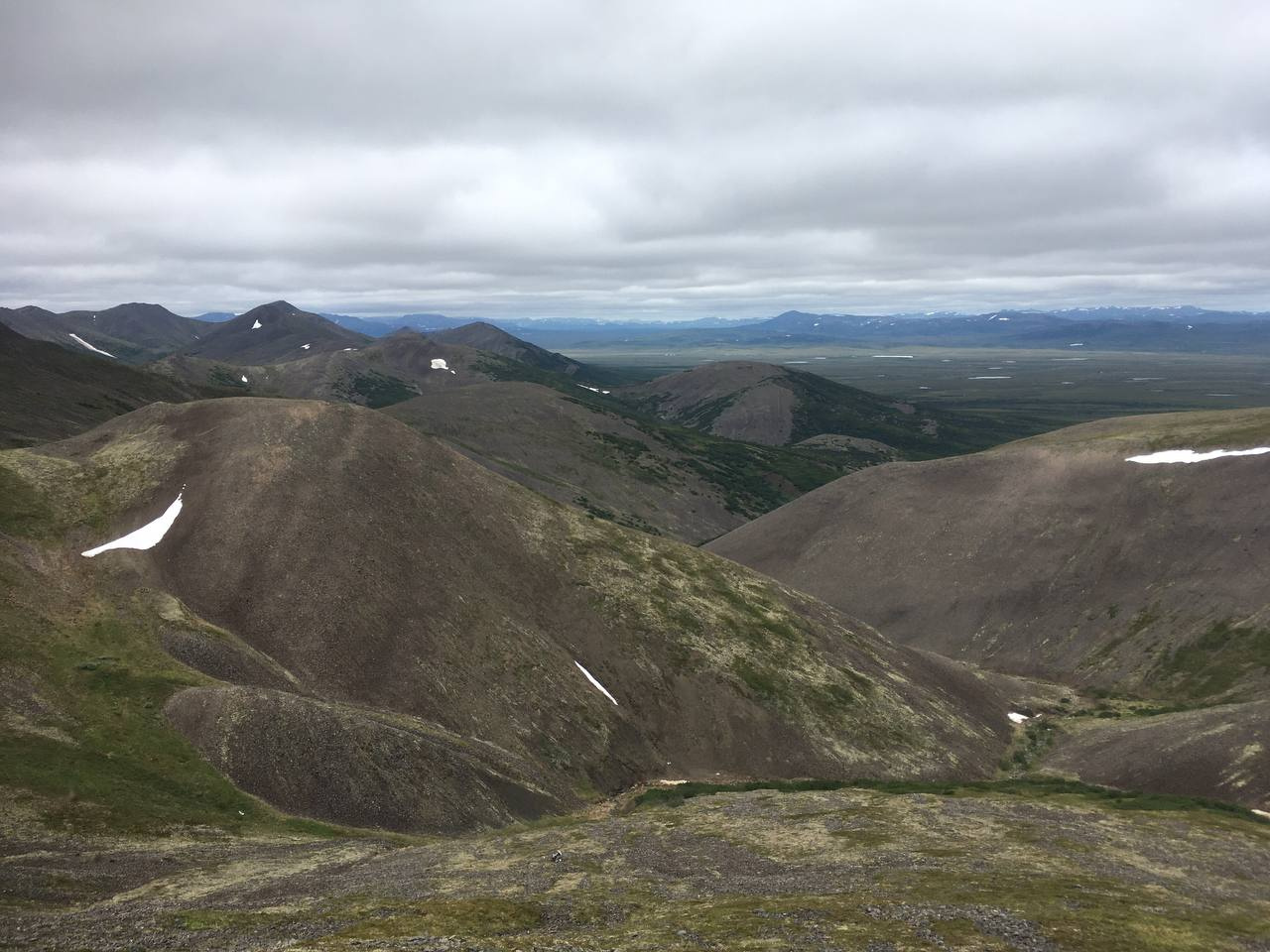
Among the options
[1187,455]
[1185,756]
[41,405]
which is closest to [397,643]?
[1185,756]

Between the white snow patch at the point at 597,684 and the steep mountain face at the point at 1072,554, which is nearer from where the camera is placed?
the white snow patch at the point at 597,684

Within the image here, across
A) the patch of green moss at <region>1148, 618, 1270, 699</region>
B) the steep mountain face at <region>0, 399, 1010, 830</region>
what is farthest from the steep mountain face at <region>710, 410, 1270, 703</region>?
the steep mountain face at <region>0, 399, 1010, 830</region>

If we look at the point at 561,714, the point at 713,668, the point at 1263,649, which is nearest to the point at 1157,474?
the point at 1263,649

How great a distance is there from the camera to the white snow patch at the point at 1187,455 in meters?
123

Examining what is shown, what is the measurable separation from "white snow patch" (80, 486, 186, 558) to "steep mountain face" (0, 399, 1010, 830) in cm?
85

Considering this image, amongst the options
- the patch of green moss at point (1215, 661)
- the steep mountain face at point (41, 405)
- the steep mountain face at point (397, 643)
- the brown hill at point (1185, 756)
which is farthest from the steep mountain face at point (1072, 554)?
the steep mountain face at point (41, 405)

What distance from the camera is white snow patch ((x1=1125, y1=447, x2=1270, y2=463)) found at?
12275cm

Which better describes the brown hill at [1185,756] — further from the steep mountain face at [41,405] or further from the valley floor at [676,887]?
the steep mountain face at [41,405]

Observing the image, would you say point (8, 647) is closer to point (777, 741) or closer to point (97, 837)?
point (97, 837)

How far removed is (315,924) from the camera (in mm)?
28922

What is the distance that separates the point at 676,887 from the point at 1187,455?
131 meters

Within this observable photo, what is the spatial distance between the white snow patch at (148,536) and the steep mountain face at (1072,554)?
326 ft

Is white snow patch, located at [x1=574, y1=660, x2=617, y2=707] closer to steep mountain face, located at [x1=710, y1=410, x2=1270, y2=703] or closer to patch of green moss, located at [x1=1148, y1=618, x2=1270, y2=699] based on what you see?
steep mountain face, located at [x1=710, y1=410, x2=1270, y2=703]

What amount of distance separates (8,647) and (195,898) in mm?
26490
